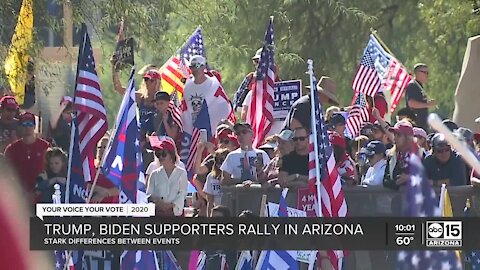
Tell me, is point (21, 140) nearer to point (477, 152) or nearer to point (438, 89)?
point (477, 152)

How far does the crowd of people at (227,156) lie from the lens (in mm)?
10000

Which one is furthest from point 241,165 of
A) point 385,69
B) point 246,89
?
point 385,69

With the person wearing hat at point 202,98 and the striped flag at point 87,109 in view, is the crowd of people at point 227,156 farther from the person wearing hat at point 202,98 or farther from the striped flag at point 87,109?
the striped flag at point 87,109

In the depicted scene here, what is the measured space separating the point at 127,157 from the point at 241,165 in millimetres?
961

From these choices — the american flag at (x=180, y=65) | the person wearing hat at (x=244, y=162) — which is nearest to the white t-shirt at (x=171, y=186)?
the person wearing hat at (x=244, y=162)

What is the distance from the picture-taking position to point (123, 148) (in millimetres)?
10141

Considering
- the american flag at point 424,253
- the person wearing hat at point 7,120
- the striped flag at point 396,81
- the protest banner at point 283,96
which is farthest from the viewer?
→ the striped flag at point 396,81

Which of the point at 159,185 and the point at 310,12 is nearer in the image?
the point at 159,185

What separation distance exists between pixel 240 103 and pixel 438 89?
8662 mm

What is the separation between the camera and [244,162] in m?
10.7

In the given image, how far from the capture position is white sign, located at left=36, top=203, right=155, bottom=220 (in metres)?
9.23

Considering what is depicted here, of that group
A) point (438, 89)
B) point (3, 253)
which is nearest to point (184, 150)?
point (3, 253)

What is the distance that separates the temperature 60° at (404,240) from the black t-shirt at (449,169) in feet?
3.02

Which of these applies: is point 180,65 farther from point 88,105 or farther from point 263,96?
point 88,105
